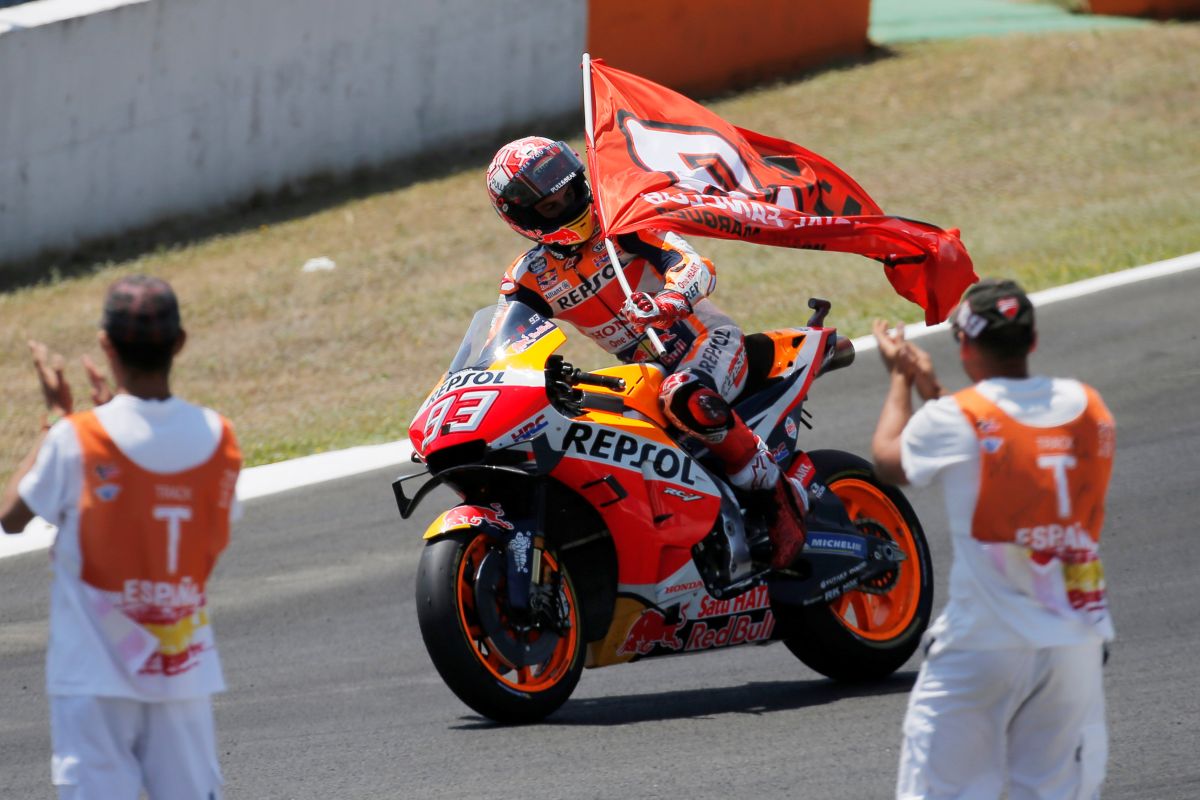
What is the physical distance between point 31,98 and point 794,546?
11.3m

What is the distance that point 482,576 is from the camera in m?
6.82

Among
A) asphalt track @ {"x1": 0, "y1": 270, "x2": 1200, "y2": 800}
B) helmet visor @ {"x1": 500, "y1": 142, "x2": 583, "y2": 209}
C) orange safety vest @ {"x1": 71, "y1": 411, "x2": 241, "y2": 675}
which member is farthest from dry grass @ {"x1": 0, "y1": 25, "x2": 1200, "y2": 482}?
orange safety vest @ {"x1": 71, "y1": 411, "x2": 241, "y2": 675}

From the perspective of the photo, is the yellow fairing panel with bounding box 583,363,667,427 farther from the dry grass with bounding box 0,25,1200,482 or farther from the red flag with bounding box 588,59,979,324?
the dry grass with bounding box 0,25,1200,482

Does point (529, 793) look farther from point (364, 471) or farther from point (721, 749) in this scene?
point (364, 471)

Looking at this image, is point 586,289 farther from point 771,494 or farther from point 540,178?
point 771,494

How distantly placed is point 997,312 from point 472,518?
8.80 feet

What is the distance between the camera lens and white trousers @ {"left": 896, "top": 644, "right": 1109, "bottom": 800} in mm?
4605

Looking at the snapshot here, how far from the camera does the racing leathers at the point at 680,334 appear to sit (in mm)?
7285

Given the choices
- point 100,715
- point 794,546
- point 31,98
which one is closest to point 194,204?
point 31,98

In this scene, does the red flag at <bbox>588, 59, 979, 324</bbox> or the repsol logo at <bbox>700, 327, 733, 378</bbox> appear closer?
the repsol logo at <bbox>700, 327, 733, 378</bbox>

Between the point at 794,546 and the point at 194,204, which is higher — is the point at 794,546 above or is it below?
above

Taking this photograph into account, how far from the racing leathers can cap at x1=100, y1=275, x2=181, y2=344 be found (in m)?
3.02

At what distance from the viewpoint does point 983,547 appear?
4.66 meters

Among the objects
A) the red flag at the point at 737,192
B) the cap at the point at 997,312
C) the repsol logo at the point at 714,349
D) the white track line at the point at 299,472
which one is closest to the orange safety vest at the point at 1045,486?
the cap at the point at 997,312
